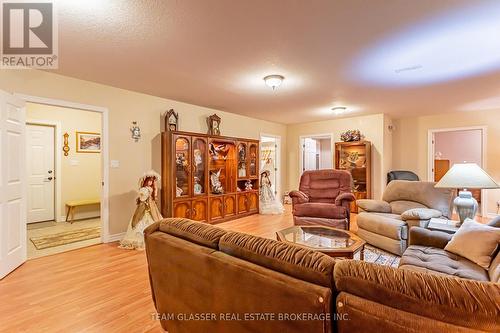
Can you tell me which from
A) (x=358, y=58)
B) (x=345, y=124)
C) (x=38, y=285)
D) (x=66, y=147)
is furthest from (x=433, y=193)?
(x=66, y=147)

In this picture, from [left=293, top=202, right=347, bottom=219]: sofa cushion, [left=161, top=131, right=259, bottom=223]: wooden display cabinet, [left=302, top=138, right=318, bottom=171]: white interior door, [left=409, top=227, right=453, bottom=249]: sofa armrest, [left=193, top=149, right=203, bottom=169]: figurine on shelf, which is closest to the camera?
[left=409, top=227, right=453, bottom=249]: sofa armrest

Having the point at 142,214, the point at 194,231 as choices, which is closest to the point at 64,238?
the point at 142,214

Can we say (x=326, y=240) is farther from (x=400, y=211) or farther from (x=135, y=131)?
(x=135, y=131)

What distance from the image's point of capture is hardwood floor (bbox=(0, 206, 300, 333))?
1877 mm

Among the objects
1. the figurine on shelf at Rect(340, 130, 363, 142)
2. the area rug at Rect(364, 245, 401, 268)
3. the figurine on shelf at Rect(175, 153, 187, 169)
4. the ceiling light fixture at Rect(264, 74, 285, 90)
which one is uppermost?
the ceiling light fixture at Rect(264, 74, 285, 90)

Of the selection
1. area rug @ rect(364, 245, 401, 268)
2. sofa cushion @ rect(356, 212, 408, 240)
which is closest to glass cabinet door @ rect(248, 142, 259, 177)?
sofa cushion @ rect(356, 212, 408, 240)

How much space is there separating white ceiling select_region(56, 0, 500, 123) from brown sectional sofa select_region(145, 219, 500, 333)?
1627 millimetres

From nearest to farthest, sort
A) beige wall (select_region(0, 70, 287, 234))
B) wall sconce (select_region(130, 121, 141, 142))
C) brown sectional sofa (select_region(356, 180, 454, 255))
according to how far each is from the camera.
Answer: brown sectional sofa (select_region(356, 180, 454, 255)) → beige wall (select_region(0, 70, 287, 234)) → wall sconce (select_region(130, 121, 141, 142))

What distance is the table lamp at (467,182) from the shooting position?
2.49 metres

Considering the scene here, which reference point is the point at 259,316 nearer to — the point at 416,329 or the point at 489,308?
the point at 416,329

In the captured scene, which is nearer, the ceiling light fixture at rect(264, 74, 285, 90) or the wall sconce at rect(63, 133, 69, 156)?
the ceiling light fixture at rect(264, 74, 285, 90)

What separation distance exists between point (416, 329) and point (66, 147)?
6.18 metres

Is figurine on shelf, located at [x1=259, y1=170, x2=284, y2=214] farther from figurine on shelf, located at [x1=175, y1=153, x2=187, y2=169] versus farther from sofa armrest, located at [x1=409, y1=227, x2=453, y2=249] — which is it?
sofa armrest, located at [x1=409, y1=227, x2=453, y2=249]

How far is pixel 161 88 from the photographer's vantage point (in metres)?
3.90
